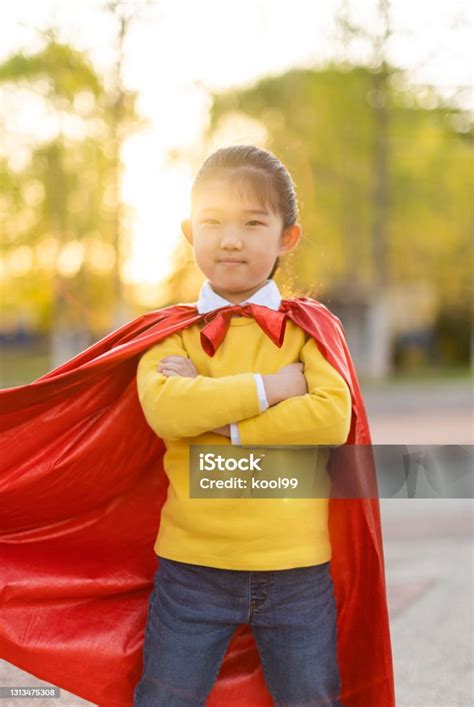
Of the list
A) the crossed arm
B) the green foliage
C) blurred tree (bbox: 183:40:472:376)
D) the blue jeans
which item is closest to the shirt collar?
the crossed arm

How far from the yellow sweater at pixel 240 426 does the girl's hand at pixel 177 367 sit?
0.07 feet

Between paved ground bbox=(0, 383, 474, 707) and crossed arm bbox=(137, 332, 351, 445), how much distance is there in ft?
5.03

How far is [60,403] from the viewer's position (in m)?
2.41

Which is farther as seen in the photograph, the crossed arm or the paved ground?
the paved ground

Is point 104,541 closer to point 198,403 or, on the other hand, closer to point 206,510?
point 206,510

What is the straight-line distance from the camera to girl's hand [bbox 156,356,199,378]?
2092 mm

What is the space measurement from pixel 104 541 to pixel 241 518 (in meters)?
0.59

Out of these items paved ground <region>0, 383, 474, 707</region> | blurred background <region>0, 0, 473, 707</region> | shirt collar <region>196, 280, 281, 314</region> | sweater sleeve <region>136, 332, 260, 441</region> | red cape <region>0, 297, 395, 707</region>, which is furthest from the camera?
blurred background <region>0, 0, 473, 707</region>

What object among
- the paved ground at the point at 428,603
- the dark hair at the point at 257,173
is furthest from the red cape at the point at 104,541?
the paved ground at the point at 428,603

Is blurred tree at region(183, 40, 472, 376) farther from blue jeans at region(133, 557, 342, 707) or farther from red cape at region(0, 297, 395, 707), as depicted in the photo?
blue jeans at region(133, 557, 342, 707)

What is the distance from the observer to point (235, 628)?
2191mm

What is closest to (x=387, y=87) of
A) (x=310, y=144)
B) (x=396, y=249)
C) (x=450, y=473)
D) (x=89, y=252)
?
(x=310, y=144)

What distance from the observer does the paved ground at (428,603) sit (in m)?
3.30

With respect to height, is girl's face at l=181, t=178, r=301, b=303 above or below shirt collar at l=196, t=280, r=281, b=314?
above
